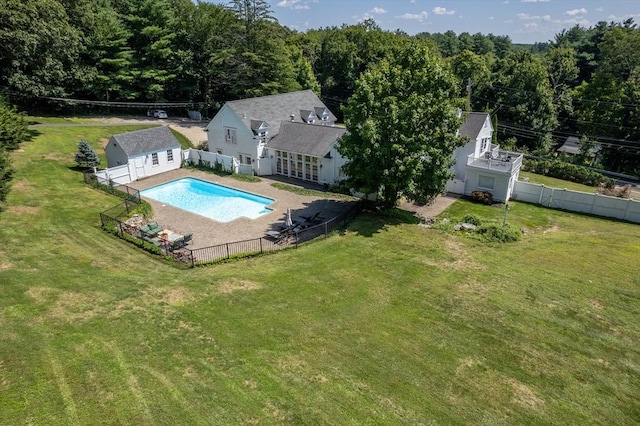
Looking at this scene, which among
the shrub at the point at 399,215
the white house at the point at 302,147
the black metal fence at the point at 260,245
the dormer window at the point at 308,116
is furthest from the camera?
the dormer window at the point at 308,116

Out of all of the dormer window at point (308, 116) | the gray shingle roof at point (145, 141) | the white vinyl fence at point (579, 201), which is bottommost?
the white vinyl fence at point (579, 201)

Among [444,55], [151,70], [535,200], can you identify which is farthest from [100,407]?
[444,55]

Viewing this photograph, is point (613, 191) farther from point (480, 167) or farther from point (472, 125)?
point (472, 125)

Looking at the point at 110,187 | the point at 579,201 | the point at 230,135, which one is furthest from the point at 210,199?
the point at 579,201

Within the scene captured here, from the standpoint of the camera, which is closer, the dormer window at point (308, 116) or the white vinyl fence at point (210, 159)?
the white vinyl fence at point (210, 159)

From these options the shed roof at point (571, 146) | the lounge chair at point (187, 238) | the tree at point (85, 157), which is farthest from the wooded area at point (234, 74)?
the lounge chair at point (187, 238)

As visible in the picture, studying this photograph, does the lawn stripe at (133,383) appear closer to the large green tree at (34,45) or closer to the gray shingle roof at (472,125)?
the gray shingle roof at (472,125)

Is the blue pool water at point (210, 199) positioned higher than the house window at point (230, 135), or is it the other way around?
the house window at point (230, 135)
